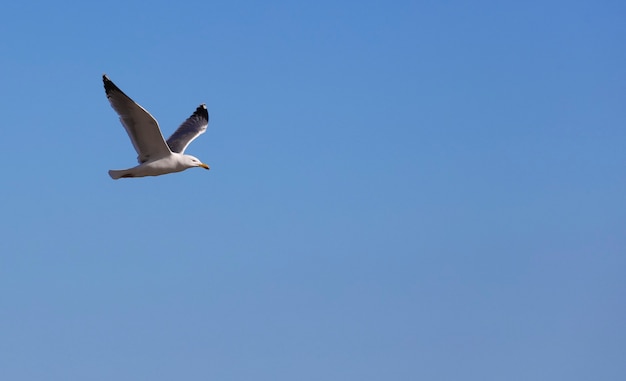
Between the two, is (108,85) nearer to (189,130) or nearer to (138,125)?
(138,125)

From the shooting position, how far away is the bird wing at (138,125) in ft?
66.9

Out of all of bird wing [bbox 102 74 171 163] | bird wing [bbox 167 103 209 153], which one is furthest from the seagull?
bird wing [bbox 167 103 209 153]

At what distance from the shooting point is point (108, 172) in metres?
21.5

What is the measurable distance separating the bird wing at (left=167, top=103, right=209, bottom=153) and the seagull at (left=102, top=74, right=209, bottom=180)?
42.3 inches

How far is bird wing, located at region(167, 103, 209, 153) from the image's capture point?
24844mm

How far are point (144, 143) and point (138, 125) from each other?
613 mm

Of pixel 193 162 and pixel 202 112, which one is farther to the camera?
pixel 202 112

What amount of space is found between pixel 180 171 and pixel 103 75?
314 cm

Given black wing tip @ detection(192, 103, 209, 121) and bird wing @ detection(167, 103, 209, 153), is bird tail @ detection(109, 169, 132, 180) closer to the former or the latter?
bird wing @ detection(167, 103, 209, 153)

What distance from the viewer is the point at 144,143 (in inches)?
842

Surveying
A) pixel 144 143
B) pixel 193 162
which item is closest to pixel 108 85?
pixel 144 143

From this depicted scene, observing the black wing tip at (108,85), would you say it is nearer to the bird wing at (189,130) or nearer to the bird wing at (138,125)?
the bird wing at (138,125)

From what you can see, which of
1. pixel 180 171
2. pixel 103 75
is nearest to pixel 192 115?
pixel 180 171

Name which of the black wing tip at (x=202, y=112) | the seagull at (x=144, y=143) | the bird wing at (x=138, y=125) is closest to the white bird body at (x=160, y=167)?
the seagull at (x=144, y=143)
